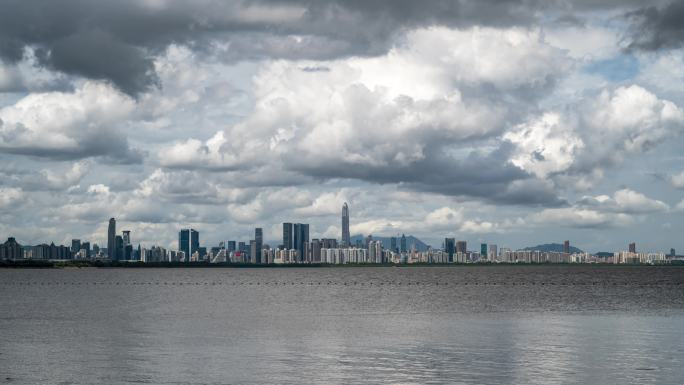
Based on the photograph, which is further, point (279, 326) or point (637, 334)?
point (279, 326)

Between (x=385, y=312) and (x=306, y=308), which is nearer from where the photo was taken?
(x=385, y=312)

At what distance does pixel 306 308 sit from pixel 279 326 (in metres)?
39.0

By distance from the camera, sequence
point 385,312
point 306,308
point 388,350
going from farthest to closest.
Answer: point 306,308
point 385,312
point 388,350

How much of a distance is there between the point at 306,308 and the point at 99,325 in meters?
42.3

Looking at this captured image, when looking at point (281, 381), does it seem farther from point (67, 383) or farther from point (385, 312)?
point (385, 312)

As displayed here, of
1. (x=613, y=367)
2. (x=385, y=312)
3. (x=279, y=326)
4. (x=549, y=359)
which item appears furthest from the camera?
(x=385, y=312)

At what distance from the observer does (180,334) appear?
81.8 m

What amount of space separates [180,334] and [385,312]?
4199 cm

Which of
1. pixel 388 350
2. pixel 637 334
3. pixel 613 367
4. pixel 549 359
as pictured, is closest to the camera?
pixel 613 367

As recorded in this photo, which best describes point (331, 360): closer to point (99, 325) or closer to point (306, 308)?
point (99, 325)

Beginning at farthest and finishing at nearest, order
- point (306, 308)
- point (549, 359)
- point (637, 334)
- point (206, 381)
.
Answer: point (306, 308)
point (637, 334)
point (549, 359)
point (206, 381)

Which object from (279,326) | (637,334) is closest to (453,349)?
(637,334)

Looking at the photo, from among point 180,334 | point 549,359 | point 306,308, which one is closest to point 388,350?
point 549,359

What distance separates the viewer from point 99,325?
95125mm
